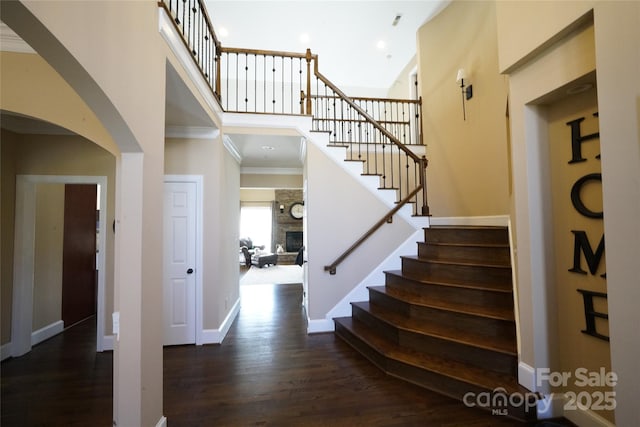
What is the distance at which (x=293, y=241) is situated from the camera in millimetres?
11406

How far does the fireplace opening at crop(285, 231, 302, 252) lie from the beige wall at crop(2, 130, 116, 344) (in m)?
8.17

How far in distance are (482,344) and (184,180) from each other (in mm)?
3691

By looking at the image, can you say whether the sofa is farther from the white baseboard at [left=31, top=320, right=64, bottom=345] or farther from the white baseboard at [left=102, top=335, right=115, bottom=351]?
the white baseboard at [left=102, top=335, right=115, bottom=351]

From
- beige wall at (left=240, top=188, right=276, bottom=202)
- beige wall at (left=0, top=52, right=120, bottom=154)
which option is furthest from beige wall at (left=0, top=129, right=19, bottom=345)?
beige wall at (left=240, top=188, right=276, bottom=202)

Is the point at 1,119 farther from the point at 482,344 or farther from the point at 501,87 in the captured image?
the point at 501,87

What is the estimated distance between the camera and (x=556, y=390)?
1.89 metres

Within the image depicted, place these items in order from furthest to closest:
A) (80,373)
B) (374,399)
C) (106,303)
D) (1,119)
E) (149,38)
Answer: (106,303)
(1,119)
(80,373)
(374,399)
(149,38)

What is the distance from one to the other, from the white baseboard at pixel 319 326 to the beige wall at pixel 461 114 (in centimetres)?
271

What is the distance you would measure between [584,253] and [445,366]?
137 centimetres

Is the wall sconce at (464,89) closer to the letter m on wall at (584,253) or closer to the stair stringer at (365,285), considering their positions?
the stair stringer at (365,285)

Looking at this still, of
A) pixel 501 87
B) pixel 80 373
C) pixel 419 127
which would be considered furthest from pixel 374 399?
pixel 419 127

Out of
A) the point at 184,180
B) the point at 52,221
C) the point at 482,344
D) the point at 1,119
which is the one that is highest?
the point at 1,119

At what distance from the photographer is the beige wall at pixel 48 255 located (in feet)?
11.4

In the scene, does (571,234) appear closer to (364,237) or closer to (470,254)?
(470,254)
